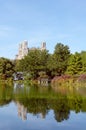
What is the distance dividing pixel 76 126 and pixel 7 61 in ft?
154

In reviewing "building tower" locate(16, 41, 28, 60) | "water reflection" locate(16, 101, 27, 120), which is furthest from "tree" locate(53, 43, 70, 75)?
"building tower" locate(16, 41, 28, 60)

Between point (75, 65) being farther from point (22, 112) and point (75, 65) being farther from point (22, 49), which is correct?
point (22, 49)

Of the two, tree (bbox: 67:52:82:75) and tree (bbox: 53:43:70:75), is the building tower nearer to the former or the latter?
tree (bbox: 53:43:70:75)

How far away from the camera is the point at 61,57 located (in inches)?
2101

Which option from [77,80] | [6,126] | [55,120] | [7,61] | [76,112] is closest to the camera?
[6,126]

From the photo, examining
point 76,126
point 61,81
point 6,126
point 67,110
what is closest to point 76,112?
point 67,110

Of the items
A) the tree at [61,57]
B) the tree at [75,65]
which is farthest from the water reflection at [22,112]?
the tree at [61,57]

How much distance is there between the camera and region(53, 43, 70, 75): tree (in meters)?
51.2

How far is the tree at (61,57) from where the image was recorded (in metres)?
51.2

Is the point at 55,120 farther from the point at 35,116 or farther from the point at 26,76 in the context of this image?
the point at 26,76

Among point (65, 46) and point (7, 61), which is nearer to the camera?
Result: point (65, 46)

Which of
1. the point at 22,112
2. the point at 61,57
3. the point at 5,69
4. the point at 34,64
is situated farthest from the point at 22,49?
the point at 22,112

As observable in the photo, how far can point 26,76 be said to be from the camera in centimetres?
5509

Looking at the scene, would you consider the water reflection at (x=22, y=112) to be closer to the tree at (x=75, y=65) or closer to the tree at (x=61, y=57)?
the tree at (x=75, y=65)
